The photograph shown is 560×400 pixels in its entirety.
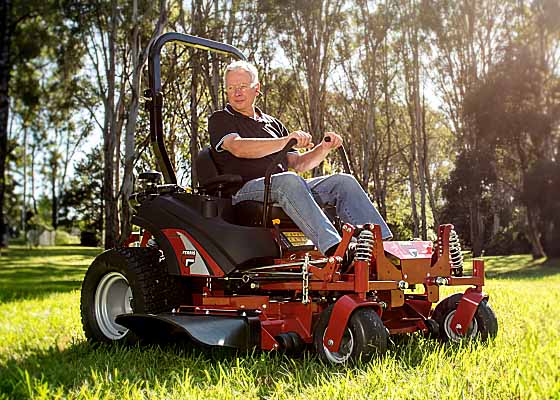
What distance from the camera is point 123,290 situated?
4.79 m

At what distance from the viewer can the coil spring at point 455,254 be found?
161 inches

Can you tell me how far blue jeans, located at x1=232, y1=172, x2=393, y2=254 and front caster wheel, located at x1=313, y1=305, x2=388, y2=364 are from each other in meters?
0.40

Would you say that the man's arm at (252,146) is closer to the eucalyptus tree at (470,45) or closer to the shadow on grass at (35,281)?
the shadow on grass at (35,281)

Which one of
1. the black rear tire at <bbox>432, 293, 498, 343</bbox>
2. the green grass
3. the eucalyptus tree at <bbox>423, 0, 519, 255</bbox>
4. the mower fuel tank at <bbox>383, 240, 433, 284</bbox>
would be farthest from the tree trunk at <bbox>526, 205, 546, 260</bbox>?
the mower fuel tank at <bbox>383, 240, 433, 284</bbox>

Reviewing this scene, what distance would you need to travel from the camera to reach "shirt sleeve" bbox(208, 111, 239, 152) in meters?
4.43

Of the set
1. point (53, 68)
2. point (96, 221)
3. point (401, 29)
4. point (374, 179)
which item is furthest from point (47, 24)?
point (96, 221)

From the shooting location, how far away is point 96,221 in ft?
136

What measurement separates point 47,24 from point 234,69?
20.9 m

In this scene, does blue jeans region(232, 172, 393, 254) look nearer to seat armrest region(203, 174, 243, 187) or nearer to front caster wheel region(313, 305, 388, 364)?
seat armrest region(203, 174, 243, 187)

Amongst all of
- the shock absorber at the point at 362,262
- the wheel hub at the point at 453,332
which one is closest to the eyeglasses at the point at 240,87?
the shock absorber at the point at 362,262

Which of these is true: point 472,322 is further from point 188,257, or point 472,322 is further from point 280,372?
point 188,257

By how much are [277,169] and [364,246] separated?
113 cm

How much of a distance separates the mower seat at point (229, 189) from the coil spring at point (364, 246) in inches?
28.2

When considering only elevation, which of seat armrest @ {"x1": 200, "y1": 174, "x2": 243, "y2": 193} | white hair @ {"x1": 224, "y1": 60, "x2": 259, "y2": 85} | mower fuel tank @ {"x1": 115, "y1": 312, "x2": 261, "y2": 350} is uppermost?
white hair @ {"x1": 224, "y1": 60, "x2": 259, "y2": 85}
